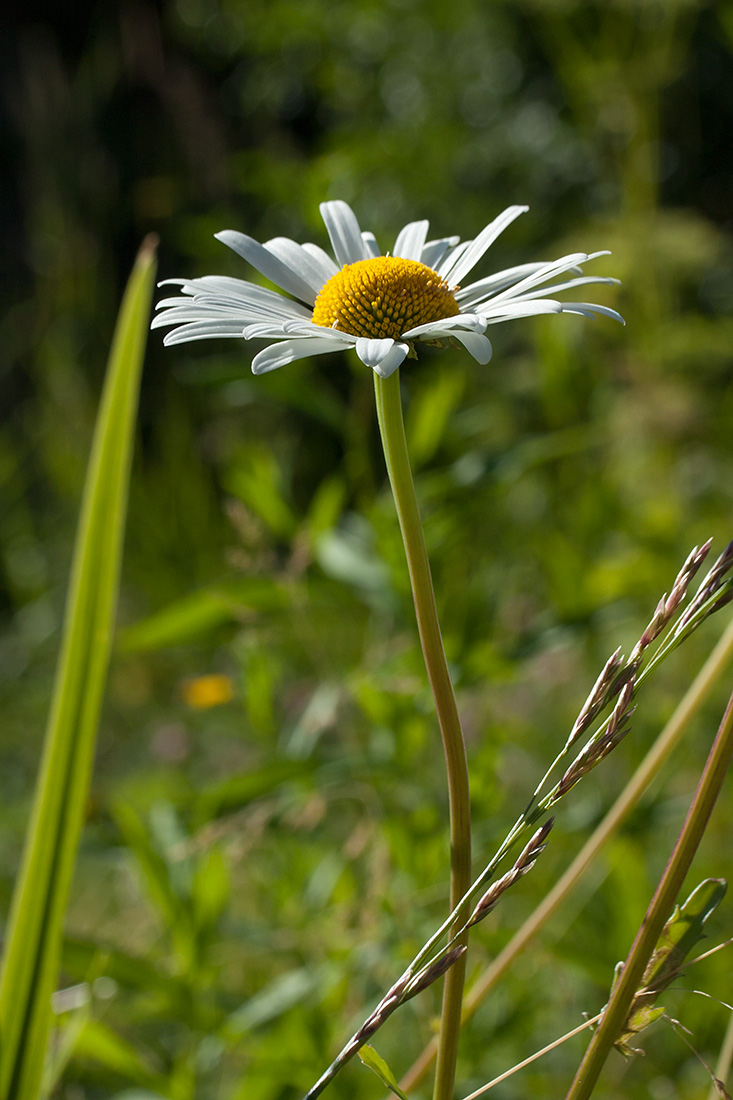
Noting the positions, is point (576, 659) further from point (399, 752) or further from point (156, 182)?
point (156, 182)

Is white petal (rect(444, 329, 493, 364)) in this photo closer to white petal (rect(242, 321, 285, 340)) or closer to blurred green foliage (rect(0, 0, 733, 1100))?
white petal (rect(242, 321, 285, 340))

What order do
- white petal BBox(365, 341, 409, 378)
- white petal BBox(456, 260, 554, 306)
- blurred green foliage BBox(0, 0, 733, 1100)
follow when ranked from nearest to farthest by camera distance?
1. white petal BBox(365, 341, 409, 378)
2. white petal BBox(456, 260, 554, 306)
3. blurred green foliage BBox(0, 0, 733, 1100)

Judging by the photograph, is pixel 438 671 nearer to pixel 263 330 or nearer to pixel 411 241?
pixel 263 330

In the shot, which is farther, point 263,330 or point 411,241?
point 411,241

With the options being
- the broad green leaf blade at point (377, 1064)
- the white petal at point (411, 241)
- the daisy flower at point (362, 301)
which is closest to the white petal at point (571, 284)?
the daisy flower at point (362, 301)

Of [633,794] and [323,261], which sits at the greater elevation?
[323,261]

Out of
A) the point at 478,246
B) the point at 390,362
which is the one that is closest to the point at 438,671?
the point at 390,362

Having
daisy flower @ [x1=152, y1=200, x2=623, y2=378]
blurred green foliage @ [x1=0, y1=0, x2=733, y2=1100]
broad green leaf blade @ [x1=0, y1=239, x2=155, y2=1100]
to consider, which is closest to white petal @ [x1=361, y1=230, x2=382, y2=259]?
daisy flower @ [x1=152, y1=200, x2=623, y2=378]
